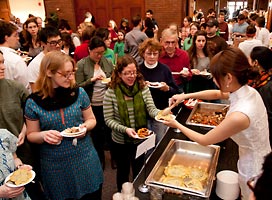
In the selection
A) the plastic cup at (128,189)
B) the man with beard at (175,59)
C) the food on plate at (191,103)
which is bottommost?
the food on plate at (191,103)

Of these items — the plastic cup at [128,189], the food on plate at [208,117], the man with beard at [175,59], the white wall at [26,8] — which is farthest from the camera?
the white wall at [26,8]

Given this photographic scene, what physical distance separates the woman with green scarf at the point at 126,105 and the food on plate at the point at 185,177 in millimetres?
504

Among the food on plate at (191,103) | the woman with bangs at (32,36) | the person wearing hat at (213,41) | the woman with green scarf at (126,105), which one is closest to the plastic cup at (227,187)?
the woman with green scarf at (126,105)

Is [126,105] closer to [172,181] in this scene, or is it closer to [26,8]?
[172,181]

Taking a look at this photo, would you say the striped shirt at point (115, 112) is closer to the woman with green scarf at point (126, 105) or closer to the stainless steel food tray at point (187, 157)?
the woman with green scarf at point (126, 105)

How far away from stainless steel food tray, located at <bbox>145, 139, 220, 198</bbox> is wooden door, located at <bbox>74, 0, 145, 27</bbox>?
7.53m

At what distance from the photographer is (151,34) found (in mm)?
5195

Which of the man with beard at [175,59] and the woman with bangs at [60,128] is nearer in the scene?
the woman with bangs at [60,128]

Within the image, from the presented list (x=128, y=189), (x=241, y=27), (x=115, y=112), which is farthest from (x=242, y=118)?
(x=241, y=27)

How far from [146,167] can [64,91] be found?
31.4 inches

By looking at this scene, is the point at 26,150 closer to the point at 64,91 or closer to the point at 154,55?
the point at 64,91

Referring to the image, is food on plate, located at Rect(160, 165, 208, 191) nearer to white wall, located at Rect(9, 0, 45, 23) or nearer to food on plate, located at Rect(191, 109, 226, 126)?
food on plate, located at Rect(191, 109, 226, 126)

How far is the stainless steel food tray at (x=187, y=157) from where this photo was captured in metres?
1.78

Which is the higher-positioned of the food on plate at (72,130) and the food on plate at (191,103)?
the food on plate at (72,130)
